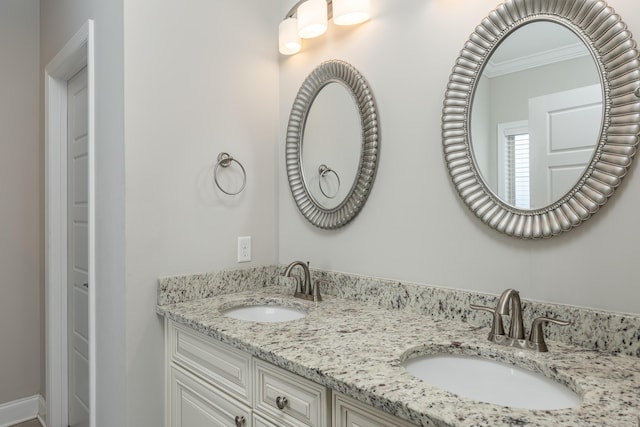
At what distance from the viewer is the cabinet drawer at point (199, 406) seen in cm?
126

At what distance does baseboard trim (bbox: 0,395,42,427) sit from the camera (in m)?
2.52

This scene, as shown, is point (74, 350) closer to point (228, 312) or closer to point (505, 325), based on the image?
point (228, 312)

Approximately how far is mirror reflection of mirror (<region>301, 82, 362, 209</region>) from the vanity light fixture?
25 cm

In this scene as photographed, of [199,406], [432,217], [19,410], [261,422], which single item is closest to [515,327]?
[432,217]

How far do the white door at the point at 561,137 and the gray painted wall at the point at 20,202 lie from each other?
112 inches

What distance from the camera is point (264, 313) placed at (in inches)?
67.2

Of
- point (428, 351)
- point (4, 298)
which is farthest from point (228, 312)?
point (4, 298)

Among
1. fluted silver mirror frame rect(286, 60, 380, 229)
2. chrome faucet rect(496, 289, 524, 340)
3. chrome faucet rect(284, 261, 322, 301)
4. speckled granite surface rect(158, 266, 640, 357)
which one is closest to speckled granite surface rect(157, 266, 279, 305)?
speckled granite surface rect(158, 266, 640, 357)

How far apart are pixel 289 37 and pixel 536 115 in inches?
46.0

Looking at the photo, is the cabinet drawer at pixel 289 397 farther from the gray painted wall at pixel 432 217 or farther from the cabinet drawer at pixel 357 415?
the gray painted wall at pixel 432 217

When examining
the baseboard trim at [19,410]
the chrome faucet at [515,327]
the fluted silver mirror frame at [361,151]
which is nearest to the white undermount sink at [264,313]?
the fluted silver mirror frame at [361,151]

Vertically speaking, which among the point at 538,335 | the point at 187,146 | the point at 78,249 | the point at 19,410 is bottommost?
the point at 19,410

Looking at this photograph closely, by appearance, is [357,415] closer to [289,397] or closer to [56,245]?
[289,397]

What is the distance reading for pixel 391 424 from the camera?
85 cm
